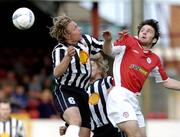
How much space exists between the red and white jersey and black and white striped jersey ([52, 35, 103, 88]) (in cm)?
33

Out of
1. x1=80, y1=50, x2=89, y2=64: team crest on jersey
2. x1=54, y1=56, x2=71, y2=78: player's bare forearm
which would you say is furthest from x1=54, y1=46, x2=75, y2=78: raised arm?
x1=80, y1=50, x2=89, y2=64: team crest on jersey

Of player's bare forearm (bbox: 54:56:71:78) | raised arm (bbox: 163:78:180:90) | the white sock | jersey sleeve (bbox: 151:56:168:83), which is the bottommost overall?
the white sock

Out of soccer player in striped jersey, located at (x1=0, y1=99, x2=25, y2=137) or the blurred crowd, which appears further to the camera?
the blurred crowd

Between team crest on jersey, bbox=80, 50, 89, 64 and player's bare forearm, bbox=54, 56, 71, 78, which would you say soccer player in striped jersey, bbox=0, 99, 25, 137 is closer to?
team crest on jersey, bbox=80, 50, 89, 64

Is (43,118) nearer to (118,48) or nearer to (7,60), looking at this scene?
(7,60)

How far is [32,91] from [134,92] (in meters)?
8.77

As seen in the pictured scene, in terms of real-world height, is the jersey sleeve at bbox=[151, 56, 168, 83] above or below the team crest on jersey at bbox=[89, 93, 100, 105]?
above

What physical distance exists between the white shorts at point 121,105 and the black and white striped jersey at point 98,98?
378mm

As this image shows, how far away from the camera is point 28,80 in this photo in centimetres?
1803

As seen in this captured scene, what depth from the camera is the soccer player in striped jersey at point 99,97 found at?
9.33 metres

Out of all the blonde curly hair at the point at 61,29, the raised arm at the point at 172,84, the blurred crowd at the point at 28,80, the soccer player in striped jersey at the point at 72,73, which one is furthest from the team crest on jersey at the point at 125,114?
the blurred crowd at the point at 28,80

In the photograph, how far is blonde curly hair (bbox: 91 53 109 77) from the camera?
9449 millimetres

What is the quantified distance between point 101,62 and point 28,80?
28.3 feet

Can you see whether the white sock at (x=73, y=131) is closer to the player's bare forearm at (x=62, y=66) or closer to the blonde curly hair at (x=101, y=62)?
the player's bare forearm at (x=62, y=66)
